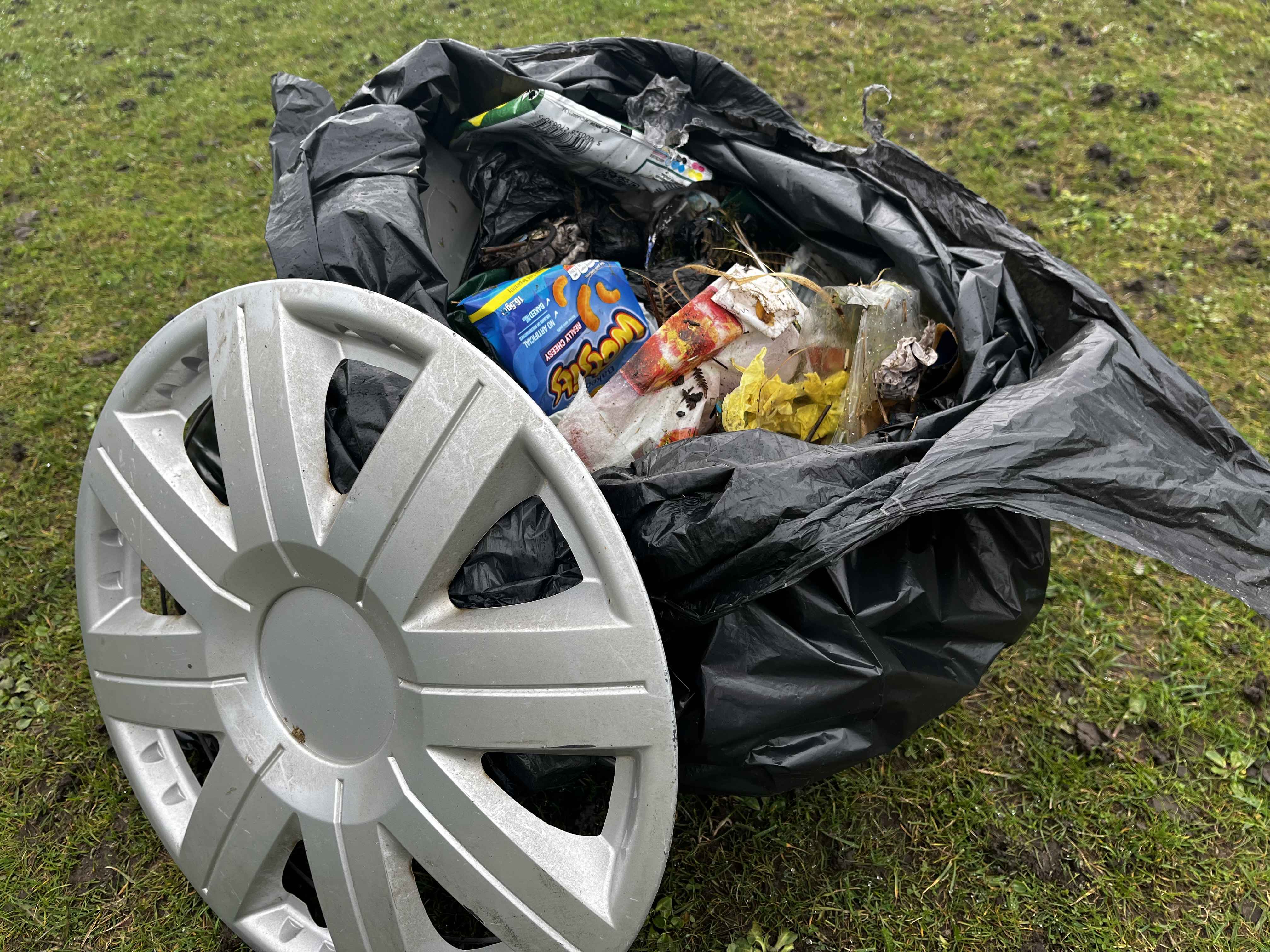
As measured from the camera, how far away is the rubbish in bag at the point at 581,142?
5.17ft

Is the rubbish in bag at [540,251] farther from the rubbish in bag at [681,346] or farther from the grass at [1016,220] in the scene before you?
the grass at [1016,220]

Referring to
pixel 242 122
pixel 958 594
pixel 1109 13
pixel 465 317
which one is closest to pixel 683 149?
pixel 465 317

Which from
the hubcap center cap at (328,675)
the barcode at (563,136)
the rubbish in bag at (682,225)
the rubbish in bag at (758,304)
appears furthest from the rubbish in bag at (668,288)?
the hubcap center cap at (328,675)

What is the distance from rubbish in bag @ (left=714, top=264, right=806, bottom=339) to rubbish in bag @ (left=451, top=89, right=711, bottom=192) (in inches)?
14.4

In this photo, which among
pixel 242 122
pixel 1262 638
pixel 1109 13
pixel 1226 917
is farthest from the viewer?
pixel 1109 13

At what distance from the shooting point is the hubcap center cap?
1126 millimetres

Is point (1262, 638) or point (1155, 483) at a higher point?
point (1155, 483)

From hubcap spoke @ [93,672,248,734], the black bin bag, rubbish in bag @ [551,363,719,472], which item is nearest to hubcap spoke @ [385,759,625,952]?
the black bin bag

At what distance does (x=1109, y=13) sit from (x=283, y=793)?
14.4 feet

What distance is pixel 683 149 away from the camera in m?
1.85

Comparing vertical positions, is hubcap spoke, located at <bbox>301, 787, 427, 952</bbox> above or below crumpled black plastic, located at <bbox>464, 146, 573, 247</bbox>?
below

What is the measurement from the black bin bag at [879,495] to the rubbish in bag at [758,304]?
0.92 feet

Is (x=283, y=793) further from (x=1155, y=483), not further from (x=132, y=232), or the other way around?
(x=132, y=232)

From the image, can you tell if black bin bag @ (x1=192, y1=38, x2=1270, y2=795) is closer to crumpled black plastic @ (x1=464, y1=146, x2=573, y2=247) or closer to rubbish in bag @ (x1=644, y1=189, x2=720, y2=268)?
crumpled black plastic @ (x1=464, y1=146, x2=573, y2=247)
